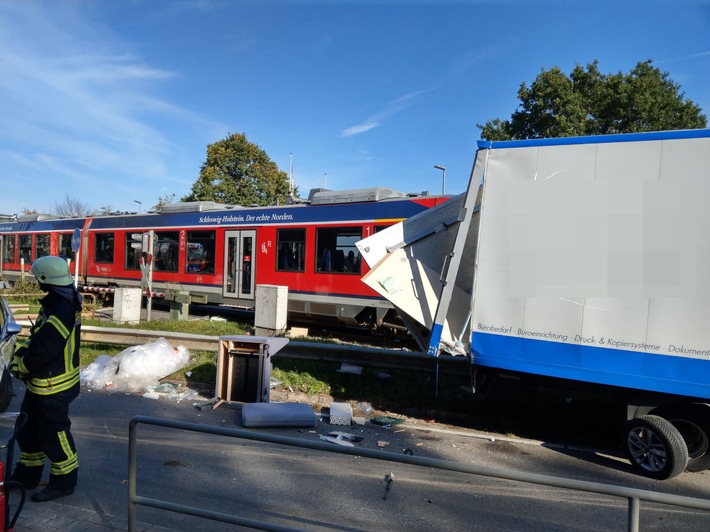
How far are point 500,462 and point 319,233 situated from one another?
27.4ft

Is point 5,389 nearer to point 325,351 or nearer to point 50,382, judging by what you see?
point 50,382

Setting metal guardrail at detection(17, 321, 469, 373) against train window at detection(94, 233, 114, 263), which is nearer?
metal guardrail at detection(17, 321, 469, 373)

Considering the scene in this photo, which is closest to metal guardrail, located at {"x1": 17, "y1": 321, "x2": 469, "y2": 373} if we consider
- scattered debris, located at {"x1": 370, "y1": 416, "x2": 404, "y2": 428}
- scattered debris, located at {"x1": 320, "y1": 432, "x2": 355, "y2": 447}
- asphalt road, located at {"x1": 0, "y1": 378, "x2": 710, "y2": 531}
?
scattered debris, located at {"x1": 370, "y1": 416, "x2": 404, "y2": 428}

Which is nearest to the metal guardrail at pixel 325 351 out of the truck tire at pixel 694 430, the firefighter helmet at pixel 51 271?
the truck tire at pixel 694 430

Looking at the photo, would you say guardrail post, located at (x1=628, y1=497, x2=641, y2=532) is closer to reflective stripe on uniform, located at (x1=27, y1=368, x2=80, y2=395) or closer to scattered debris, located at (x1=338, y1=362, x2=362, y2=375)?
reflective stripe on uniform, located at (x1=27, y1=368, x2=80, y2=395)

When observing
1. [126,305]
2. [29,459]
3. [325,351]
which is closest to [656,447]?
[325,351]

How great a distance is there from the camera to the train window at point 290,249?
13.4m

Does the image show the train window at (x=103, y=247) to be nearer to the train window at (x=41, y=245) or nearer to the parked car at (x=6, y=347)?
the train window at (x=41, y=245)

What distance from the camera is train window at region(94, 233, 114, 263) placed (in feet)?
61.5

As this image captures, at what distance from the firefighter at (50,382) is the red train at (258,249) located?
26.2ft

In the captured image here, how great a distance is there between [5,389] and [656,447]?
6.80 m

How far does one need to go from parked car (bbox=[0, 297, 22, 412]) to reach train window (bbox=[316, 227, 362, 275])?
7.28m

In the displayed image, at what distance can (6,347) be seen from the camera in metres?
5.82

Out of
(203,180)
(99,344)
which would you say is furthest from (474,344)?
(203,180)
